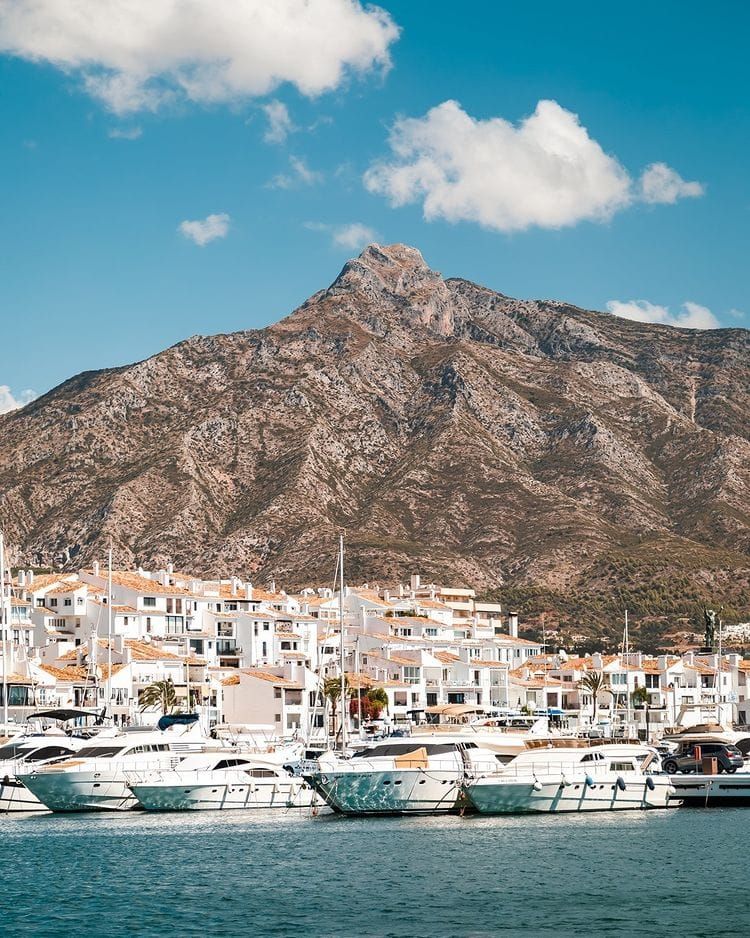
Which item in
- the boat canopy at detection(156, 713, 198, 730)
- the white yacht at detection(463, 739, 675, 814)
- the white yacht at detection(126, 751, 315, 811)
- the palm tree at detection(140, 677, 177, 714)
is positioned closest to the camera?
the white yacht at detection(463, 739, 675, 814)

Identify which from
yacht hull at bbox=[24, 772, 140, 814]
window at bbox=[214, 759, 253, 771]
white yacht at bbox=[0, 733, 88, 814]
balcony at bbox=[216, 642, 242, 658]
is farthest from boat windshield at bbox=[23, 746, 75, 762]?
balcony at bbox=[216, 642, 242, 658]

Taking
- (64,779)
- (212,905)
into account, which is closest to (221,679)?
(64,779)

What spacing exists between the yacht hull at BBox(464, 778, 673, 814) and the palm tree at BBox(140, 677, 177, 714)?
40.8m

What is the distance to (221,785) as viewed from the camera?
271 feet

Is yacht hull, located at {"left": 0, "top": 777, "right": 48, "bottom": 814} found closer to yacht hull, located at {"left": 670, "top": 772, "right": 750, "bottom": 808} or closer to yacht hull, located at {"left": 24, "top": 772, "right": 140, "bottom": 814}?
yacht hull, located at {"left": 24, "top": 772, "right": 140, "bottom": 814}

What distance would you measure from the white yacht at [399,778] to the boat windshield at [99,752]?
1126 centimetres

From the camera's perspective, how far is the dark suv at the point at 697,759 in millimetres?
89438

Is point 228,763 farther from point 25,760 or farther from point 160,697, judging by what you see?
point 160,697

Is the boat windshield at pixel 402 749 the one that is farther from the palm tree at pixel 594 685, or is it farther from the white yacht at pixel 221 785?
the palm tree at pixel 594 685

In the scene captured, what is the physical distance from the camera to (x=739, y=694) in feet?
532

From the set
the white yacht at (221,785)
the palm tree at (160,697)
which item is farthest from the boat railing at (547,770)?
the palm tree at (160,697)

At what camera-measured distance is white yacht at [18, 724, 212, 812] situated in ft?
271

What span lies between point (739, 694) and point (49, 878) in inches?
4544

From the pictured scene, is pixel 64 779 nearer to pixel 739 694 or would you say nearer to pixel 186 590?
pixel 186 590
